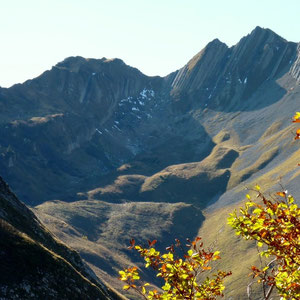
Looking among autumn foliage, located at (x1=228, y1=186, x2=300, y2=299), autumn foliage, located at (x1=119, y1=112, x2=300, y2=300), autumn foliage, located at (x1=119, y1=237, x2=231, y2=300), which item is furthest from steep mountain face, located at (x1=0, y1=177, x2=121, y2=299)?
autumn foliage, located at (x1=228, y1=186, x2=300, y2=299)

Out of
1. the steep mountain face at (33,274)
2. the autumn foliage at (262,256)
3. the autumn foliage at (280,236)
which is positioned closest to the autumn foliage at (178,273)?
the autumn foliage at (262,256)

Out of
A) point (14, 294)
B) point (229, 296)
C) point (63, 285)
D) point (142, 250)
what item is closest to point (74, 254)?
point (63, 285)

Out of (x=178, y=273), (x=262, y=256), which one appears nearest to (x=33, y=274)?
(x=178, y=273)

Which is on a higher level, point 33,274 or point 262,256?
point 262,256

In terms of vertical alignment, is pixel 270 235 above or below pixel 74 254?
above

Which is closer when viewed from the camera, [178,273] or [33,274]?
[178,273]

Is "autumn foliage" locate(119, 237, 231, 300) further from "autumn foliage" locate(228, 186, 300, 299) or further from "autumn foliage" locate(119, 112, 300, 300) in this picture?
"autumn foliage" locate(228, 186, 300, 299)

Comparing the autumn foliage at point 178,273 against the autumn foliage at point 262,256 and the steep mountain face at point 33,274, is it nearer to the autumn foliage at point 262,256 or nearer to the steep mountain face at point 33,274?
the autumn foliage at point 262,256

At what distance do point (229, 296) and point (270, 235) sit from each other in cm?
18137

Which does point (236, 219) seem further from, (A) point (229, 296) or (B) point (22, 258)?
(A) point (229, 296)

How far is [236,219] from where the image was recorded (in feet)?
45.1

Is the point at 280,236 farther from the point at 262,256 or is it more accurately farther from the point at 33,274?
the point at 33,274

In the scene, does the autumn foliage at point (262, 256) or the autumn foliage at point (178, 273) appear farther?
the autumn foliage at point (178, 273)

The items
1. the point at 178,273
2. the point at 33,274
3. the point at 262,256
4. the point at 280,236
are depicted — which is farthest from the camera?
the point at 33,274
